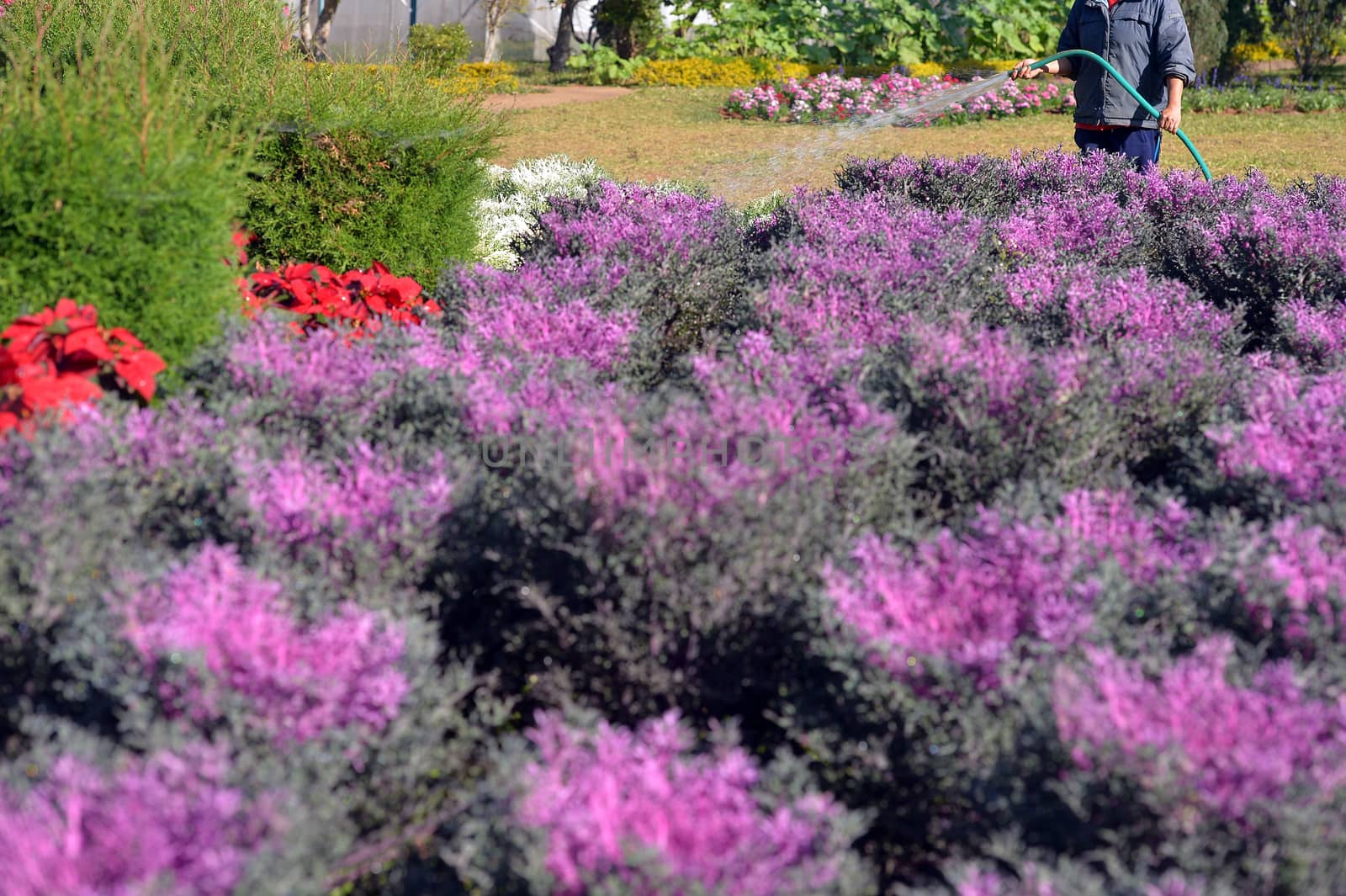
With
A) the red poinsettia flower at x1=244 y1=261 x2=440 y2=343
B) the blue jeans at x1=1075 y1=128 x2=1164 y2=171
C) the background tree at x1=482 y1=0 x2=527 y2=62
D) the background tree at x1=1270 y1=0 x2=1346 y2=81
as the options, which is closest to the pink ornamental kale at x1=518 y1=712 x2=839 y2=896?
the red poinsettia flower at x1=244 y1=261 x2=440 y2=343

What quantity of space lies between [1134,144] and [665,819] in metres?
7.43

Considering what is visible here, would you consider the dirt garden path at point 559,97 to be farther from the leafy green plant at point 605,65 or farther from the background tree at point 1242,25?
the background tree at point 1242,25

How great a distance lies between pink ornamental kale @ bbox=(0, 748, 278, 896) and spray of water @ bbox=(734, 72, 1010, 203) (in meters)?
13.3

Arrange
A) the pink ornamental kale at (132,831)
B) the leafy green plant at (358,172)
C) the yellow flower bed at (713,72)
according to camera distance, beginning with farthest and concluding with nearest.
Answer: the yellow flower bed at (713,72), the leafy green plant at (358,172), the pink ornamental kale at (132,831)

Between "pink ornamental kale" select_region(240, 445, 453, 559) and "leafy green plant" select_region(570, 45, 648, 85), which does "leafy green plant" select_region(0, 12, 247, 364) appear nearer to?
"pink ornamental kale" select_region(240, 445, 453, 559)

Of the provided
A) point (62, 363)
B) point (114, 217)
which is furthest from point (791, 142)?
point (62, 363)

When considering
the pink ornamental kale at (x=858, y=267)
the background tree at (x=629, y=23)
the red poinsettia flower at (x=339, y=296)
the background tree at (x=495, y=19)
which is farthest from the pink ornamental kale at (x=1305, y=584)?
the background tree at (x=495, y=19)

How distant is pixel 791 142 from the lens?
17.0 metres

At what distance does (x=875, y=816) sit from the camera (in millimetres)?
2482

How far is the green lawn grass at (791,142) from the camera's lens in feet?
47.8

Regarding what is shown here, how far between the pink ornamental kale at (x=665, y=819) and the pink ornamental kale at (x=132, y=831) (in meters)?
0.46

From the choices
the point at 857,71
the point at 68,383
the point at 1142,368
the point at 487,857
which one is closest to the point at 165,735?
the point at 487,857

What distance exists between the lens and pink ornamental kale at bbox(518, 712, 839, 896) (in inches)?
72.1

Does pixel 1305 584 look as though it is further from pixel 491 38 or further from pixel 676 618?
pixel 491 38
